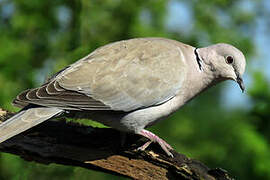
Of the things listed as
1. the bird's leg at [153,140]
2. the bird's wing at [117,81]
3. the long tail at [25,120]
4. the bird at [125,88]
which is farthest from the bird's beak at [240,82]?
the long tail at [25,120]

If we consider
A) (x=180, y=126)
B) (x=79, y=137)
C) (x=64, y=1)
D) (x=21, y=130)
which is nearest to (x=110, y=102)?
(x=79, y=137)

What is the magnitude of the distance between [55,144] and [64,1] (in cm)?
209

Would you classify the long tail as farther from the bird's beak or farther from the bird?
the bird's beak

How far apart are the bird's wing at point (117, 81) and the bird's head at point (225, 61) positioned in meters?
0.22

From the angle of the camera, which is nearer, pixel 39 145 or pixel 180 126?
pixel 39 145

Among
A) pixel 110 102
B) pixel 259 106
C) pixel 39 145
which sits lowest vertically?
pixel 259 106

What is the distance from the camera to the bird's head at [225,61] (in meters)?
3.87

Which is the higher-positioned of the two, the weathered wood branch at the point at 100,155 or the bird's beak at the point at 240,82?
the bird's beak at the point at 240,82

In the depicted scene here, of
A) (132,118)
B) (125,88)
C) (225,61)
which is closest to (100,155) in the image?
(132,118)

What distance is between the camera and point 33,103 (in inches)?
137

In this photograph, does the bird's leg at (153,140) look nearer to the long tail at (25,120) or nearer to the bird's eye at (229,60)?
the long tail at (25,120)

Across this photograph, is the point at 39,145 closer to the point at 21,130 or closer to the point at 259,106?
the point at 21,130

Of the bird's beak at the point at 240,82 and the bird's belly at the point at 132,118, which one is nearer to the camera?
the bird's belly at the point at 132,118

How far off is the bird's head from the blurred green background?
1.08 metres
